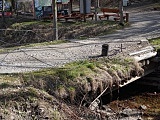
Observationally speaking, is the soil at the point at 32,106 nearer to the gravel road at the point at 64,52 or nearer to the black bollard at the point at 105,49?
the gravel road at the point at 64,52

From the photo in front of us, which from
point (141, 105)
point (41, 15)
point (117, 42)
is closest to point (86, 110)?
point (141, 105)

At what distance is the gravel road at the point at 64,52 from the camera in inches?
477

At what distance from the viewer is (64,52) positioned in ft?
47.2

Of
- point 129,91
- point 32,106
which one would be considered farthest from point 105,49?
point 32,106

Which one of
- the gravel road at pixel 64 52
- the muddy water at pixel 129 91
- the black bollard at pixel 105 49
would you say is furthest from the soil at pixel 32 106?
the black bollard at pixel 105 49

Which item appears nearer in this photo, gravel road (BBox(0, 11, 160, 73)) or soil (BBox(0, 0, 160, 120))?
soil (BBox(0, 0, 160, 120))

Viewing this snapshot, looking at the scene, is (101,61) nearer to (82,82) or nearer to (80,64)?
(80,64)

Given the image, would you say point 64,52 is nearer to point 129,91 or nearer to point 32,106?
point 129,91

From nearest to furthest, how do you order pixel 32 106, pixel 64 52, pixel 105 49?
pixel 32 106
pixel 105 49
pixel 64 52

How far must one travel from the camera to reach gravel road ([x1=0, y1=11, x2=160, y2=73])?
12.1 m

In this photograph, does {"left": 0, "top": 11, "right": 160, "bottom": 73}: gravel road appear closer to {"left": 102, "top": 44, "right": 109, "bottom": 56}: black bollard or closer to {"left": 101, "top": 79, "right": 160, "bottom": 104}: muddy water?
{"left": 102, "top": 44, "right": 109, "bottom": 56}: black bollard

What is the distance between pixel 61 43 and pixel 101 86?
6404 millimetres

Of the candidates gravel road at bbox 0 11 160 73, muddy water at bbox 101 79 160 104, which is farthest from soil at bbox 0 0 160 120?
muddy water at bbox 101 79 160 104

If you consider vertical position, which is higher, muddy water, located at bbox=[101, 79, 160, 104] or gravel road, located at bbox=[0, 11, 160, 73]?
gravel road, located at bbox=[0, 11, 160, 73]
